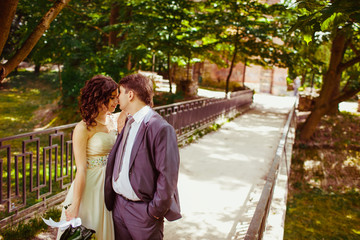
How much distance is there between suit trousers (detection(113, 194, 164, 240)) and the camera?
247 cm

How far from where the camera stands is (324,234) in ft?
27.1

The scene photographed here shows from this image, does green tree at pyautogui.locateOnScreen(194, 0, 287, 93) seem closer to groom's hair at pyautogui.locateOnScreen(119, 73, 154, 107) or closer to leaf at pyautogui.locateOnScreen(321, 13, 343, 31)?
leaf at pyautogui.locateOnScreen(321, 13, 343, 31)

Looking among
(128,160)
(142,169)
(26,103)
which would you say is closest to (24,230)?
(128,160)

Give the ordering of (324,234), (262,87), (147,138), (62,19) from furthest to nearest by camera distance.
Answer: (262,87) < (62,19) < (324,234) < (147,138)

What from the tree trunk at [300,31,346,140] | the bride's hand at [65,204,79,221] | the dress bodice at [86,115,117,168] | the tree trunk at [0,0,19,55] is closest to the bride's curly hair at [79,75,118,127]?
the dress bodice at [86,115,117,168]

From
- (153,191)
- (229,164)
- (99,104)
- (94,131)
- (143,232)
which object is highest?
(99,104)

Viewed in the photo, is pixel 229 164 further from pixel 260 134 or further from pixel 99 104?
pixel 99 104

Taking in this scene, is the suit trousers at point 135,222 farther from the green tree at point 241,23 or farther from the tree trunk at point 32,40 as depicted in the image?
the green tree at point 241,23

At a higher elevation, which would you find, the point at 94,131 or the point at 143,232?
the point at 94,131

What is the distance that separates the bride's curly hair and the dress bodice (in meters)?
0.14

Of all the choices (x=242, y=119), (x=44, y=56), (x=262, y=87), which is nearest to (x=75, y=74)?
(x=44, y=56)

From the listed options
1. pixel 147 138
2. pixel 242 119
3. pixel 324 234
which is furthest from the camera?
pixel 242 119

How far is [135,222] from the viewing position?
98.9 inches

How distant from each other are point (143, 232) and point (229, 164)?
241 inches
